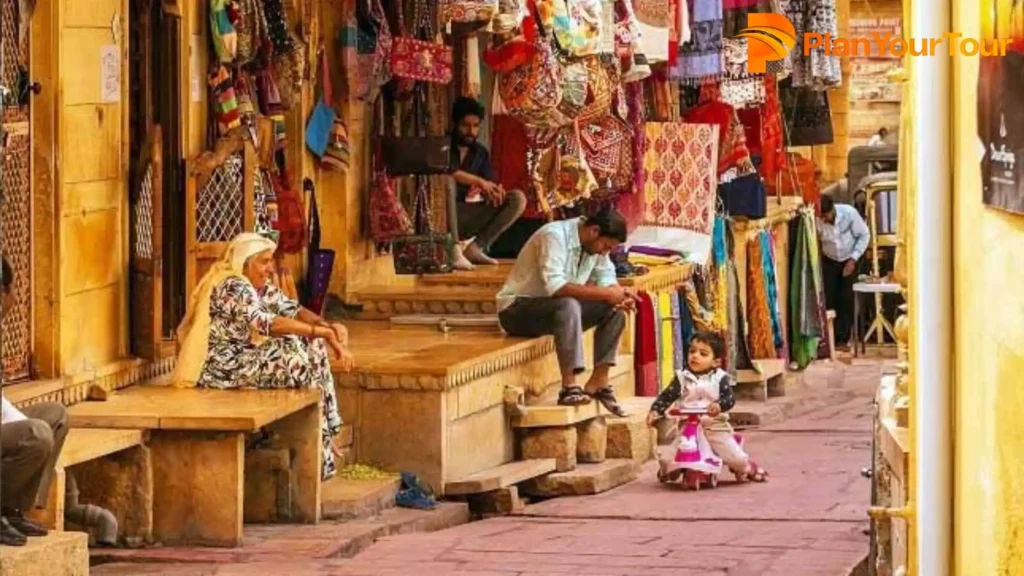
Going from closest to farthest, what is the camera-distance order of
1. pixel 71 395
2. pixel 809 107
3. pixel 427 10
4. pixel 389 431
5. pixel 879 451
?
1. pixel 879 451
2. pixel 71 395
3. pixel 389 431
4. pixel 427 10
5. pixel 809 107

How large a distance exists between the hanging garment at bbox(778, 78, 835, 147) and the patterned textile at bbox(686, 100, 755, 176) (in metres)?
3.81

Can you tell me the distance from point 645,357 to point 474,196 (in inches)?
61.3

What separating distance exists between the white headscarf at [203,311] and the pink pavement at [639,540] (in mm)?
1034

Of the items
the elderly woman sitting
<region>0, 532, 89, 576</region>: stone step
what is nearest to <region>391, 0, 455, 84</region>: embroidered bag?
the elderly woman sitting

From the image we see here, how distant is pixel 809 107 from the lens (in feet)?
75.7

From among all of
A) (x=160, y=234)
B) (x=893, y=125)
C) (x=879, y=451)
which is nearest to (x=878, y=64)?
(x=893, y=125)

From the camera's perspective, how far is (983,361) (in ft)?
20.7

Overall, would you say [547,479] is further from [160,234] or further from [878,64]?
[878,64]

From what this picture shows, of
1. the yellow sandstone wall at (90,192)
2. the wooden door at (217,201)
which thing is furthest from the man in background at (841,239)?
the yellow sandstone wall at (90,192)

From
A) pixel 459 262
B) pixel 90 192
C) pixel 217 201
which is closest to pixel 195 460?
pixel 90 192

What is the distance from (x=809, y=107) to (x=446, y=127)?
697 centimetres

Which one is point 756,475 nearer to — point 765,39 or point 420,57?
point 420,57

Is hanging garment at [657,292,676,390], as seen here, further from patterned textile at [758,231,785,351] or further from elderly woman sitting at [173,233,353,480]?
elderly woman sitting at [173,233,353,480]

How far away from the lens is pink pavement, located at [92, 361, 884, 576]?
35.0 feet
